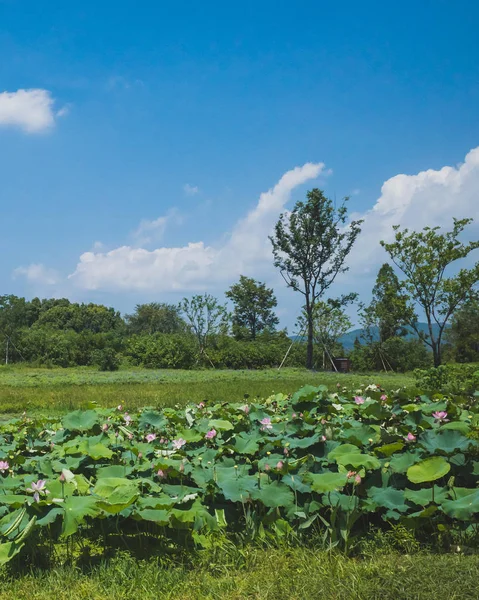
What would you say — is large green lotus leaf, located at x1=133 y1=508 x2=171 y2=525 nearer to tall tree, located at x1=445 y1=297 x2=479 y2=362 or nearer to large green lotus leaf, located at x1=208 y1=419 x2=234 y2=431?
large green lotus leaf, located at x1=208 y1=419 x2=234 y2=431

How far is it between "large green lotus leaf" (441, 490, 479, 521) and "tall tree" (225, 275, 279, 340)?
39.0 meters

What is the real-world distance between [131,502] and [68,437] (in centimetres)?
181

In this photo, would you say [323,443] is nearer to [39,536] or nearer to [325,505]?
[325,505]

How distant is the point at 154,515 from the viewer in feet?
8.03

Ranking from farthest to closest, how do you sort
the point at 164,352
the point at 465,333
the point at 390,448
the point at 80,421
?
the point at 465,333, the point at 164,352, the point at 80,421, the point at 390,448

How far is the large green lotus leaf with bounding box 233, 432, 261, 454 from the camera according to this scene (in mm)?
3253

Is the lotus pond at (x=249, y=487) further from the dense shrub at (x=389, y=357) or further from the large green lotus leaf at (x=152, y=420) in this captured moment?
the dense shrub at (x=389, y=357)

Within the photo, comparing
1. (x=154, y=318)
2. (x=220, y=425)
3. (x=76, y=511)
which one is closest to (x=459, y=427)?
(x=220, y=425)

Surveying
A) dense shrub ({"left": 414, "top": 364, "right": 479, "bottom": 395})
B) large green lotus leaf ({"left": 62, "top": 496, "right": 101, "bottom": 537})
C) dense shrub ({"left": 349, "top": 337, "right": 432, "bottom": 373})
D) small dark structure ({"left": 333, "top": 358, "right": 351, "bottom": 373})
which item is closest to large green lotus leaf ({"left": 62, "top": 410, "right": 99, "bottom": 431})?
large green lotus leaf ({"left": 62, "top": 496, "right": 101, "bottom": 537})

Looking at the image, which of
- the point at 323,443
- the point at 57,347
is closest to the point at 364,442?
the point at 323,443

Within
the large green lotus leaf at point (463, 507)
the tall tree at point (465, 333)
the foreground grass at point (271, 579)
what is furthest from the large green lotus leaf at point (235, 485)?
the tall tree at point (465, 333)

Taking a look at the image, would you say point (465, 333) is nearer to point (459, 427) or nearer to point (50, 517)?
point (459, 427)

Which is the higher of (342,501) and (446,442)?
(446,442)

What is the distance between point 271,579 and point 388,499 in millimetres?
775
